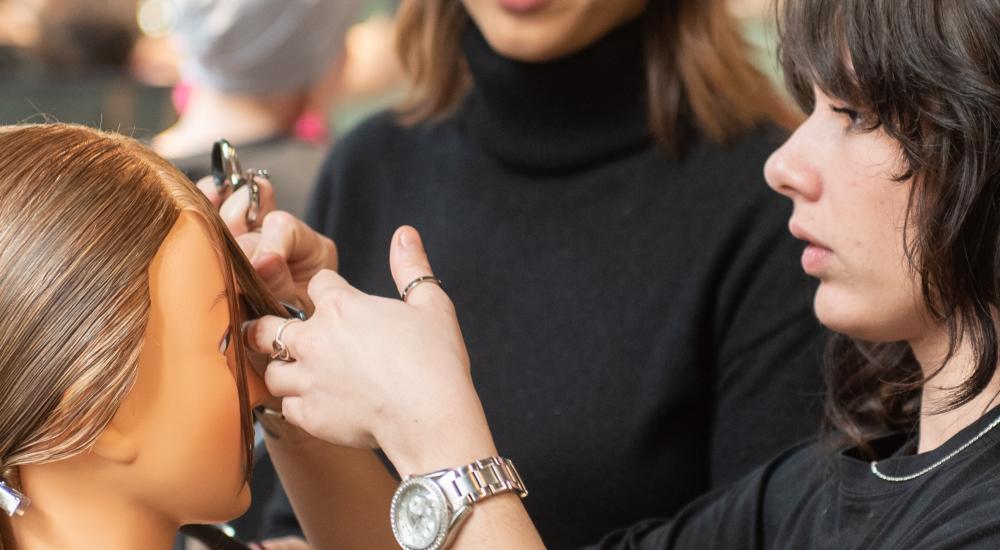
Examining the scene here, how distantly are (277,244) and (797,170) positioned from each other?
1.33ft

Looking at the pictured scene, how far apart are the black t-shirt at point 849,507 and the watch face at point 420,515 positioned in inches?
12.1

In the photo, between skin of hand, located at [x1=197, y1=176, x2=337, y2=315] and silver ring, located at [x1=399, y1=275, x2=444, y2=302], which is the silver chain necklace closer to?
silver ring, located at [x1=399, y1=275, x2=444, y2=302]

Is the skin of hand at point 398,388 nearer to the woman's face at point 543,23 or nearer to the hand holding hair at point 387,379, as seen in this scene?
the hand holding hair at point 387,379

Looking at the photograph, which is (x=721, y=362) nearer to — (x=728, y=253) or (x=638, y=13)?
(x=728, y=253)

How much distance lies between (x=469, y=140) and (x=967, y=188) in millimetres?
599

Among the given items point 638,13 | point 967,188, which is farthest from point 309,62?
point 967,188

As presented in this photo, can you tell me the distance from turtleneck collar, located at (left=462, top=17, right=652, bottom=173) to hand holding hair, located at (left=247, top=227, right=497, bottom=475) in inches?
15.5

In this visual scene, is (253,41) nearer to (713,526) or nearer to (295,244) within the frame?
(295,244)

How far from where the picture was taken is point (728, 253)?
1.10 meters

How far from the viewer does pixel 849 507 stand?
0.91 m

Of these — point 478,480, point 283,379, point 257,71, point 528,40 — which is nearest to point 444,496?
point 478,480

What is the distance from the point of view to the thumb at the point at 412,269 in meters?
0.83

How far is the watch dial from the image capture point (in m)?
0.76

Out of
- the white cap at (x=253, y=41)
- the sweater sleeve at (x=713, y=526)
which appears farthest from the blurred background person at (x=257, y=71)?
the sweater sleeve at (x=713, y=526)
